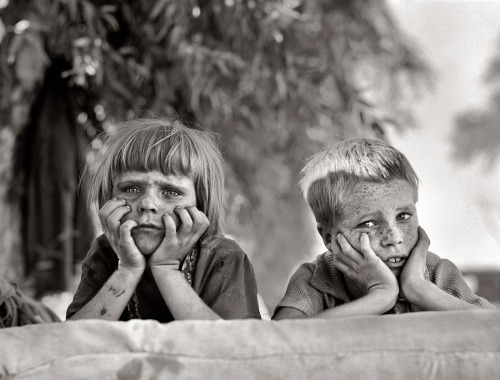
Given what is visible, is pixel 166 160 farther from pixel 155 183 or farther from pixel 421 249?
pixel 421 249

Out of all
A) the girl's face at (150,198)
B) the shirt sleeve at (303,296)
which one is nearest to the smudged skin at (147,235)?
the girl's face at (150,198)

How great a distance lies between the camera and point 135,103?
4254mm

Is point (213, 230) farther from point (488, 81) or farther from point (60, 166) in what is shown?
point (488, 81)

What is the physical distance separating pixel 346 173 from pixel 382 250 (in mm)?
235

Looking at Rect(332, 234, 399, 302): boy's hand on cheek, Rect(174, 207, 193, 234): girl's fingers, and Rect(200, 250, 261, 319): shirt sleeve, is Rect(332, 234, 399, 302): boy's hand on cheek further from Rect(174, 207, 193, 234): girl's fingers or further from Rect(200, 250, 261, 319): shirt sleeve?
Rect(174, 207, 193, 234): girl's fingers

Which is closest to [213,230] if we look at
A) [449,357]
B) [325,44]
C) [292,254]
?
[449,357]

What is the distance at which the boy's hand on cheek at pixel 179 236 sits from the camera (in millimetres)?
1872

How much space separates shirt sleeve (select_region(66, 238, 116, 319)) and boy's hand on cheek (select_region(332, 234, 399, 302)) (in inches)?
26.1

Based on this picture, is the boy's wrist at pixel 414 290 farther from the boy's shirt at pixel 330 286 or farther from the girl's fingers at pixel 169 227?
the girl's fingers at pixel 169 227

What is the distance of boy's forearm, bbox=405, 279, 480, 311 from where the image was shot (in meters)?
1.77

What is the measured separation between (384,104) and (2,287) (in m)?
4.38

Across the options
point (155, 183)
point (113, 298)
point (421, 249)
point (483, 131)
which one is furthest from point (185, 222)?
point (483, 131)

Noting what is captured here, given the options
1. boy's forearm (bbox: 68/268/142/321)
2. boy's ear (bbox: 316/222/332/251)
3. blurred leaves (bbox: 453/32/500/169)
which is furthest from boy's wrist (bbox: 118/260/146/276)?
blurred leaves (bbox: 453/32/500/169)

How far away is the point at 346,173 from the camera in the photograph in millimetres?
1976
